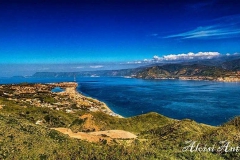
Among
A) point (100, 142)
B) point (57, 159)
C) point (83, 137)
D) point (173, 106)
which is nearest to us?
point (57, 159)

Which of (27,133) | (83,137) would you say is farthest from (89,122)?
(27,133)

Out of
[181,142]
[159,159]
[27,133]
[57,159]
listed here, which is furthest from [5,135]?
[181,142]

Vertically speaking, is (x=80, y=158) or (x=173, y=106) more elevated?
(x=80, y=158)

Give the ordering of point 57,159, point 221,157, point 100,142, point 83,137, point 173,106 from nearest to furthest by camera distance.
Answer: point 57,159 → point 221,157 → point 100,142 → point 83,137 → point 173,106

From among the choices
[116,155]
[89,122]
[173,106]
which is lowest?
[173,106]

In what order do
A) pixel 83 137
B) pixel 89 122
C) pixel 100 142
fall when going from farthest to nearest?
pixel 89 122, pixel 83 137, pixel 100 142

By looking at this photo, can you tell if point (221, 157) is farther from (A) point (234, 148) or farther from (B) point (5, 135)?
(B) point (5, 135)

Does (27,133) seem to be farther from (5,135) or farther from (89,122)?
(89,122)

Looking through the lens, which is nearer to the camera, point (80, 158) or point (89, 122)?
point (80, 158)

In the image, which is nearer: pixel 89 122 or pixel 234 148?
pixel 234 148
